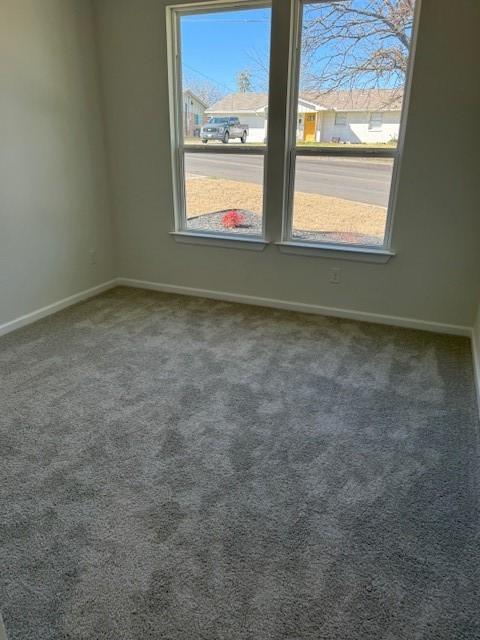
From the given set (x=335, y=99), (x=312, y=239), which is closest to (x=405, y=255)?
(x=312, y=239)

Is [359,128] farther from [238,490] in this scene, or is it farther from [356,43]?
[238,490]

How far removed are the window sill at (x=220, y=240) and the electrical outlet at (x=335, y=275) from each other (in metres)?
0.63

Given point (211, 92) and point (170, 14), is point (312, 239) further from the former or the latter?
point (170, 14)

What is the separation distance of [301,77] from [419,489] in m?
2.99

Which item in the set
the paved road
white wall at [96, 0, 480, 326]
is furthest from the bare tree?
the paved road

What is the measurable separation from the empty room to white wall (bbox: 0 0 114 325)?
20mm

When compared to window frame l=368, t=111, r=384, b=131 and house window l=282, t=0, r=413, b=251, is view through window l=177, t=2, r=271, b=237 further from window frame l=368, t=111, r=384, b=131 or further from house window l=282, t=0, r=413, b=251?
window frame l=368, t=111, r=384, b=131

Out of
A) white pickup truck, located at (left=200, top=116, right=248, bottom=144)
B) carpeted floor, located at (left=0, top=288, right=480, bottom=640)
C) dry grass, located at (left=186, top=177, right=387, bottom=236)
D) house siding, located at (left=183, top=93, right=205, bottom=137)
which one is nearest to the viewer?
carpeted floor, located at (left=0, top=288, right=480, bottom=640)

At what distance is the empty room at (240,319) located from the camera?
147cm

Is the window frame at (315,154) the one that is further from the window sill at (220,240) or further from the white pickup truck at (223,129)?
the white pickup truck at (223,129)

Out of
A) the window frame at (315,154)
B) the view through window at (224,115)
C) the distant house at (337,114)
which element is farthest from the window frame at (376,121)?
the view through window at (224,115)

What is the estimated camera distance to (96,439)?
2.14 m

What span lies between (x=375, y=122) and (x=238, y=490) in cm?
278

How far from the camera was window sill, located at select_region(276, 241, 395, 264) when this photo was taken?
3.42 metres
